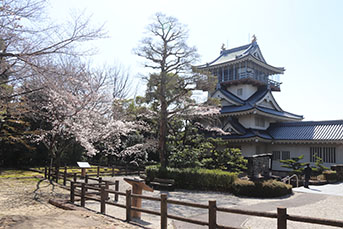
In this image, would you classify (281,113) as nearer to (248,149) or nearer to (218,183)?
(248,149)

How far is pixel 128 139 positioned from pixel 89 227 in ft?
67.9

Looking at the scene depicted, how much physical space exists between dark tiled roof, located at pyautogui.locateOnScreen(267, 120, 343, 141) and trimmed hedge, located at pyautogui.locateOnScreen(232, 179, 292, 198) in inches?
449

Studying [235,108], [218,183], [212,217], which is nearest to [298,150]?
[235,108]

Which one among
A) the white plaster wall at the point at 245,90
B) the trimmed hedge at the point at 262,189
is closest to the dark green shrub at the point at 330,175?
the trimmed hedge at the point at 262,189

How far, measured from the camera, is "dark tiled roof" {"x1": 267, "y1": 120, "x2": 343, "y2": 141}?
77.9 feet

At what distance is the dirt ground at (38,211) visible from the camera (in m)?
6.96

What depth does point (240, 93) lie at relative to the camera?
31.3 m

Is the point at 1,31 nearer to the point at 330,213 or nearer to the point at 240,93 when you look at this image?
the point at 330,213

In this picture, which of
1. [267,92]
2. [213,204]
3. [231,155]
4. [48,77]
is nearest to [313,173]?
[231,155]

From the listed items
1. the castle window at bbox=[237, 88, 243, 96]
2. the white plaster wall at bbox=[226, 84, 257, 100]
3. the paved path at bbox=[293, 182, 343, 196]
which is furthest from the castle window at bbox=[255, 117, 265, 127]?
the paved path at bbox=[293, 182, 343, 196]

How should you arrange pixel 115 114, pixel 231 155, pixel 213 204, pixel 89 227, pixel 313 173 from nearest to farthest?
pixel 213 204
pixel 89 227
pixel 231 155
pixel 313 173
pixel 115 114

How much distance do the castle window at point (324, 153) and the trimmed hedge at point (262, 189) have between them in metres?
10.8

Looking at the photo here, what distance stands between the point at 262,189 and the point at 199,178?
3874 millimetres

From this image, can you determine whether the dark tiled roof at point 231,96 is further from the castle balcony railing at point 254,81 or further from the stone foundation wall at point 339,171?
the stone foundation wall at point 339,171
